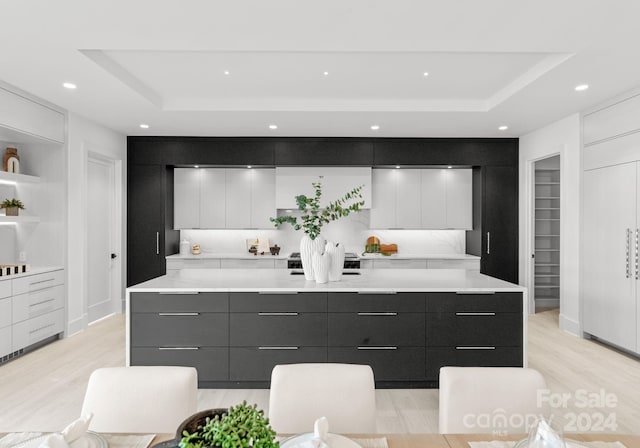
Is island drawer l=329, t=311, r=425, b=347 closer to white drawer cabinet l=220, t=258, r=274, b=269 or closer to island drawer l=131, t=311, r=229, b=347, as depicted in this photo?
island drawer l=131, t=311, r=229, b=347

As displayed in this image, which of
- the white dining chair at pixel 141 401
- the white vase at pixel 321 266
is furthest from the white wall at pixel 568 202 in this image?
the white dining chair at pixel 141 401

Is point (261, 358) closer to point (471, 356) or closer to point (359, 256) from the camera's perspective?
point (471, 356)

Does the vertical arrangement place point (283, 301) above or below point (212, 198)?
below

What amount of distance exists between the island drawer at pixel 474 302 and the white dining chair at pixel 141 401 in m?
2.20

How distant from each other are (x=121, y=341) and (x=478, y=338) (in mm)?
3815

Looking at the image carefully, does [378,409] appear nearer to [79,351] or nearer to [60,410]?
[60,410]

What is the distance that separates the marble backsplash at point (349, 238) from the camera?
6719 millimetres

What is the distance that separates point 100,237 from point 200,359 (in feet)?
11.1

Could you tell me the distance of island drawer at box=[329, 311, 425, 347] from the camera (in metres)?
3.19

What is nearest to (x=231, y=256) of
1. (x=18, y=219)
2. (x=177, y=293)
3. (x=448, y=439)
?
(x=18, y=219)

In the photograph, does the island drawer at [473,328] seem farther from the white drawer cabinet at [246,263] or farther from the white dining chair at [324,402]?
the white drawer cabinet at [246,263]

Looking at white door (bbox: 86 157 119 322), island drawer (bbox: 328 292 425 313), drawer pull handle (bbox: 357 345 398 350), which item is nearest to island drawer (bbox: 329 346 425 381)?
drawer pull handle (bbox: 357 345 398 350)

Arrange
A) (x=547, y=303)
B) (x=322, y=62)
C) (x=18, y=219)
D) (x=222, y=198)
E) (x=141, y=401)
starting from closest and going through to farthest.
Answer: (x=141, y=401)
(x=322, y=62)
(x=18, y=219)
(x=222, y=198)
(x=547, y=303)

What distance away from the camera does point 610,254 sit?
171 inches
